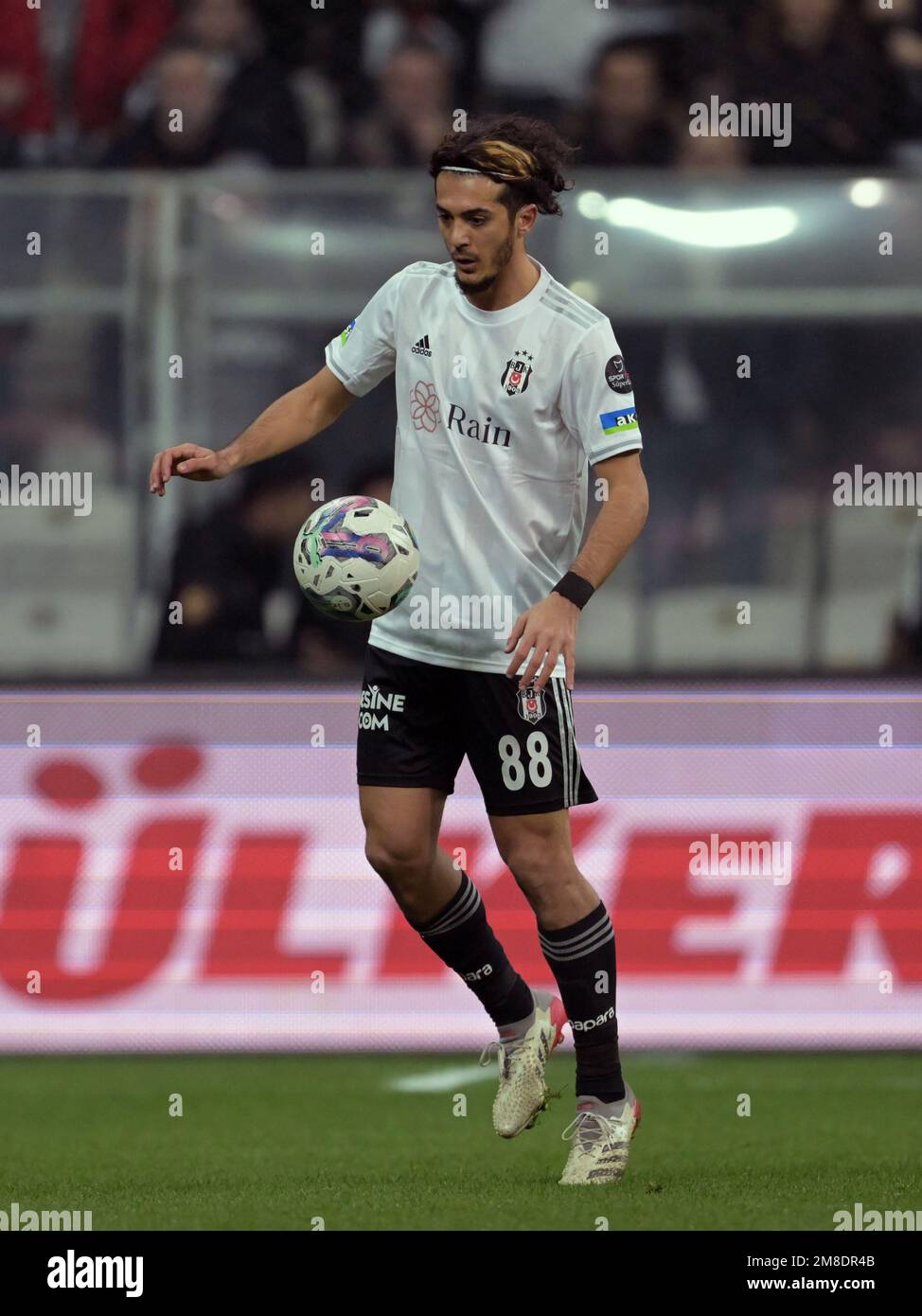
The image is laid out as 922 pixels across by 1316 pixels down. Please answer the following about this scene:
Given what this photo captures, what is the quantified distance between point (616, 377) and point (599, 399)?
6 centimetres

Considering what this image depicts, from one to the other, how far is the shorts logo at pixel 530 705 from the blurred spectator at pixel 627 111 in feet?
12.4

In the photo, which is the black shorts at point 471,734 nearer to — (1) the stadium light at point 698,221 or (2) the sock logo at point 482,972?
(2) the sock logo at point 482,972

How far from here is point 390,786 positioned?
4738 mm

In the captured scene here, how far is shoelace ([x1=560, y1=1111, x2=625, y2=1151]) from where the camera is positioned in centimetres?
464

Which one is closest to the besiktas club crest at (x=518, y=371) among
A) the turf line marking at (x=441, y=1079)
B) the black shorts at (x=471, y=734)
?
the black shorts at (x=471, y=734)

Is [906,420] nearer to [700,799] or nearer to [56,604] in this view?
[700,799]

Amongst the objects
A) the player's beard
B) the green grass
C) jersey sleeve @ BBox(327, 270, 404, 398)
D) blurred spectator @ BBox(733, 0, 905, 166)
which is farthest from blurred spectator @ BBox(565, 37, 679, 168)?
the player's beard

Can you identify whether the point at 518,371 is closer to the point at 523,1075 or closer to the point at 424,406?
the point at 424,406

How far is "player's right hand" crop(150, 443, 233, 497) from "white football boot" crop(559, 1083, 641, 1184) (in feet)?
4.84

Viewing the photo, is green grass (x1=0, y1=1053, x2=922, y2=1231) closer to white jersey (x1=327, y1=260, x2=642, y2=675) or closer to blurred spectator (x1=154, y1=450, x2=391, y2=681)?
white jersey (x1=327, y1=260, x2=642, y2=675)

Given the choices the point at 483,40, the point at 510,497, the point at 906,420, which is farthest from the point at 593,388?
the point at 483,40

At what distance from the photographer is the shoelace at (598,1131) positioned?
4.64m

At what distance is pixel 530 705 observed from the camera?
468 centimetres

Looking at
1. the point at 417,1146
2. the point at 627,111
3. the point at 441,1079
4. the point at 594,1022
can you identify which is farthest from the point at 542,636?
the point at 627,111
